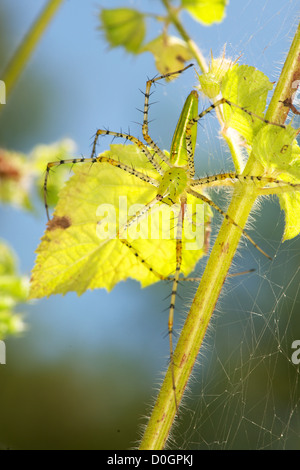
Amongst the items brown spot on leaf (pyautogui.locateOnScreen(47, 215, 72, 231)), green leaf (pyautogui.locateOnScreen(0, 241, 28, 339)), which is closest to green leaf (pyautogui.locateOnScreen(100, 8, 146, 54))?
brown spot on leaf (pyautogui.locateOnScreen(47, 215, 72, 231))

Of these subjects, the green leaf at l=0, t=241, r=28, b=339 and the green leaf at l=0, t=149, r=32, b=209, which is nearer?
the green leaf at l=0, t=241, r=28, b=339

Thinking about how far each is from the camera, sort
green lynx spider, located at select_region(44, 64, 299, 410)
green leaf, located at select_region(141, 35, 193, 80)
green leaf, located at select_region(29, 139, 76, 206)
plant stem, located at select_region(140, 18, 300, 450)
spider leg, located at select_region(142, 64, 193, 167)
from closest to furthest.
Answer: plant stem, located at select_region(140, 18, 300, 450)
green leaf, located at select_region(141, 35, 193, 80)
green lynx spider, located at select_region(44, 64, 299, 410)
spider leg, located at select_region(142, 64, 193, 167)
green leaf, located at select_region(29, 139, 76, 206)

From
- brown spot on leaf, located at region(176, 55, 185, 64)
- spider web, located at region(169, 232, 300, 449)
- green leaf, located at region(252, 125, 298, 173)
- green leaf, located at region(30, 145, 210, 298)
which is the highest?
brown spot on leaf, located at region(176, 55, 185, 64)

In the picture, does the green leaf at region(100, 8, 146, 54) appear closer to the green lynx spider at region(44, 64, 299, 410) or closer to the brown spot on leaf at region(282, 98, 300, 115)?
the green lynx spider at region(44, 64, 299, 410)

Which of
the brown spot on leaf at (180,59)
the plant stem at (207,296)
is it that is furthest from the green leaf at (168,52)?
the plant stem at (207,296)

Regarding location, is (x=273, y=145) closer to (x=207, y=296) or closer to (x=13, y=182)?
(x=207, y=296)

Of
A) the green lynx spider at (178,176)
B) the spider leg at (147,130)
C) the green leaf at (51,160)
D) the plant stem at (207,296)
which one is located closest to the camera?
the plant stem at (207,296)

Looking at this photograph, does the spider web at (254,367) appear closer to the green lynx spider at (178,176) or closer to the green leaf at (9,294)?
the green lynx spider at (178,176)

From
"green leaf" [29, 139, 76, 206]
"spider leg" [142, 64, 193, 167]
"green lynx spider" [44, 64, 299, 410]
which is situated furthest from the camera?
"green leaf" [29, 139, 76, 206]
